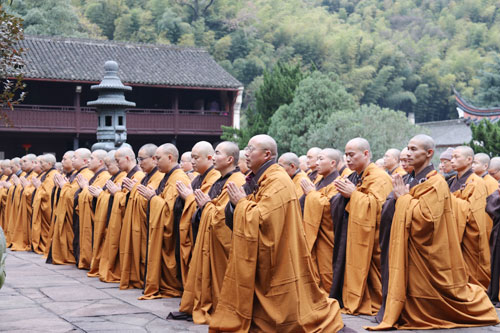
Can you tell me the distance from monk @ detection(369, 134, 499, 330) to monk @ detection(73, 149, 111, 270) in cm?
460

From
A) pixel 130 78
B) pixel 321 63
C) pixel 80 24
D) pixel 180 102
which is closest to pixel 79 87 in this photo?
pixel 130 78

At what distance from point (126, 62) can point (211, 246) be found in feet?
72.1

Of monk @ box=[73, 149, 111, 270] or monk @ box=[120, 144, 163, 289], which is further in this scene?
monk @ box=[73, 149, 111, 270]

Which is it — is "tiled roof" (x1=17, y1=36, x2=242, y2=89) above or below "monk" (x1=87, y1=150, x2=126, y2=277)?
above

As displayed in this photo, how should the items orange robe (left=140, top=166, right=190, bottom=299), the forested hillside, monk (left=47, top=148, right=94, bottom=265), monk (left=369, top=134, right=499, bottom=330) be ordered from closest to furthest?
monk (left=369, top=134, right=499, bottom=330) → orange robe (left=140, top=166, right=190, bottom=299) → monk (left=47, top=148, right=94, bottom=265) → the forested hillside

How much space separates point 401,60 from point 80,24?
77.5 feet

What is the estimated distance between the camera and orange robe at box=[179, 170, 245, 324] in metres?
5.62

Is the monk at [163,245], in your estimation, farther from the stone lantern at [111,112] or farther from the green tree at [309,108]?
the green tree at [309,108]

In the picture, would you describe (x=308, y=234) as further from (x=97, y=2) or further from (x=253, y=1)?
(x=253, y=1)

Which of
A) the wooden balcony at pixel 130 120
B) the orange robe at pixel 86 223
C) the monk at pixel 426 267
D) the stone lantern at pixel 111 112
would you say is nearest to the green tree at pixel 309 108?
the wooden balcony at pixel 130 120

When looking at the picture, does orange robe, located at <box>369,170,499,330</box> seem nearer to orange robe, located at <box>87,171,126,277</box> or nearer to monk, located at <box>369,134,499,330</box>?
monk, located at <box>369,134,499,330</box>

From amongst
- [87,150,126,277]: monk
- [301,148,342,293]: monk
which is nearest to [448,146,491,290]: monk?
[301,148,342,293]: monk

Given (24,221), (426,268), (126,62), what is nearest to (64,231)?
(24,221)

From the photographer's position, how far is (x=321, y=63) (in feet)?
153
